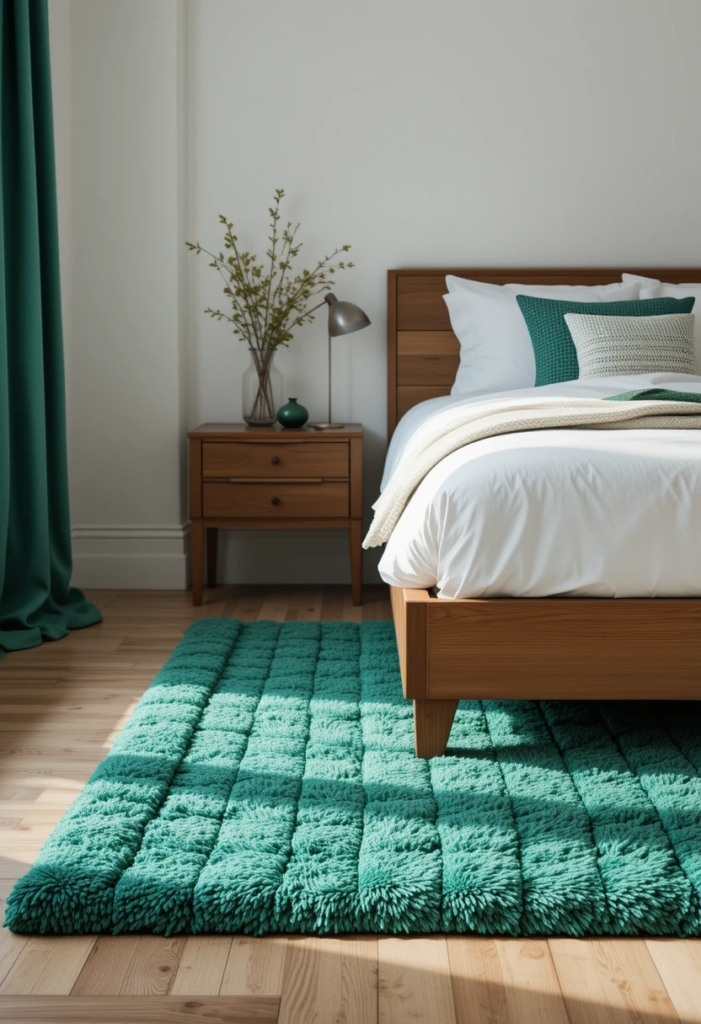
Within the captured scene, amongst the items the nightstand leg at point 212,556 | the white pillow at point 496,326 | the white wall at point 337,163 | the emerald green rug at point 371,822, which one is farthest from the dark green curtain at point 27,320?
the white pillow at point 496,326

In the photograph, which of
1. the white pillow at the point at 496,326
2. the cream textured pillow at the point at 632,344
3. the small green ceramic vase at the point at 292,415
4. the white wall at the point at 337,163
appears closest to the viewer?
the cream textured pillow at the point at 632,344

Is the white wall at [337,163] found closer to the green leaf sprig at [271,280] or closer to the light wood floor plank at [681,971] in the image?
the green leaf sprig at [271,280]

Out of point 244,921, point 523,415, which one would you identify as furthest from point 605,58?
point 244,921

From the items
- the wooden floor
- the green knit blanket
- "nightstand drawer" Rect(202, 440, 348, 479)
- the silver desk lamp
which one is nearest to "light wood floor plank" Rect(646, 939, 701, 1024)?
the wooden floor

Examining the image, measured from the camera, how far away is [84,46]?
3.49 meters

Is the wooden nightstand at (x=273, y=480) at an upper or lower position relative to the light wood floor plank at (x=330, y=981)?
upper

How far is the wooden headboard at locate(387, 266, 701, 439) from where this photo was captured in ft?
11.9

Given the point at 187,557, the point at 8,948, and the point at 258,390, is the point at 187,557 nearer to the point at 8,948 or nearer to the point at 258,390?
the point at 258,390

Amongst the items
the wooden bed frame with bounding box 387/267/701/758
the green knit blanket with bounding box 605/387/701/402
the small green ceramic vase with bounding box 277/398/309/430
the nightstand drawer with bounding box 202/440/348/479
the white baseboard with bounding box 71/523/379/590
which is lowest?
the white baseboard with bounding box 71/523/379/590

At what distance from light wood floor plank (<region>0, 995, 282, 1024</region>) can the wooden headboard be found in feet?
8.51

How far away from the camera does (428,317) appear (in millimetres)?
3639

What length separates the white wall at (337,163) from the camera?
3561 millimetres

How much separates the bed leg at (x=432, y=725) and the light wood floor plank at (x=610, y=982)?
0.59 m

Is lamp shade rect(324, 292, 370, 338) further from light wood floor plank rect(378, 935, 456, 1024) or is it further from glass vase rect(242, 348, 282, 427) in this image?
light wood floor plank rect(378, 935, 456, 1024)
